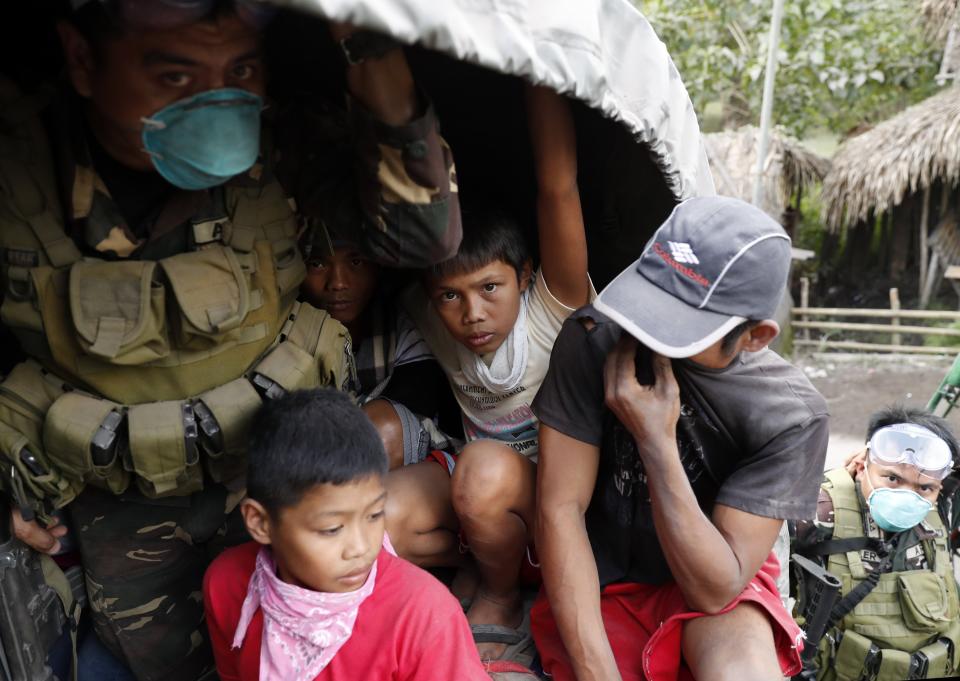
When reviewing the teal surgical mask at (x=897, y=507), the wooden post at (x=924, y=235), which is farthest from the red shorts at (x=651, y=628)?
the wooden post at (x=924, y=235)

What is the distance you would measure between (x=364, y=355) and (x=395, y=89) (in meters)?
1.04

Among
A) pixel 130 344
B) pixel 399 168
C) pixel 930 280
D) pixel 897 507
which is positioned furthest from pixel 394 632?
pixel 930 280

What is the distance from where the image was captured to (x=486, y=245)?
2146 millimetres

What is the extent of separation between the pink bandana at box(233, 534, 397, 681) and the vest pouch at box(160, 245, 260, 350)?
52cm

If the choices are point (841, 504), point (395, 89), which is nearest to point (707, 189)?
point (395, 89)

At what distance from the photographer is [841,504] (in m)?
3.79

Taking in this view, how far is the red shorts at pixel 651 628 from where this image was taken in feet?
6.18

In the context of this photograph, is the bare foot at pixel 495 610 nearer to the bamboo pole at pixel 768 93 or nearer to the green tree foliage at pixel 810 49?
the bamboo pole at pixel 768 93

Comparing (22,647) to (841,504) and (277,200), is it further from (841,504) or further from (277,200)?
(841,504)

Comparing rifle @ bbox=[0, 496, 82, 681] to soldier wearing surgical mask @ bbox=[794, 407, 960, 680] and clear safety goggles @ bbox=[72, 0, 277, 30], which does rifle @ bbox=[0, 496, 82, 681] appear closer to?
clear safety goggles @ bbox=[72, 0, 277, 30]

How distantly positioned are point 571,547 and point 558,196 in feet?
2.67

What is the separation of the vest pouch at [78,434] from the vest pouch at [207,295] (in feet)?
0.70

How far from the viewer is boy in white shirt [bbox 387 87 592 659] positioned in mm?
1997

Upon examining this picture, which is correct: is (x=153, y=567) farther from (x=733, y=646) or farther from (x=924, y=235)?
(x=924, y=235)
